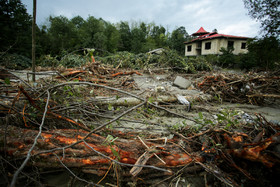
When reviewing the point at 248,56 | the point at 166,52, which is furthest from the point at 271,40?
the point at 166,52

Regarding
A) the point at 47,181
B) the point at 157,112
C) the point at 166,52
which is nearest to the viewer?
the point at 47,181

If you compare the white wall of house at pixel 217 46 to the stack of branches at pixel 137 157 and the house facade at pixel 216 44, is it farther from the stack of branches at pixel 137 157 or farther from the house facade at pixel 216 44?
the stack of branches at pixel 137 157

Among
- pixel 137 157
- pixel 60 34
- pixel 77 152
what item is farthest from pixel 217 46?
pixel 77 152

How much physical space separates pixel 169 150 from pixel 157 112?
5.68ft

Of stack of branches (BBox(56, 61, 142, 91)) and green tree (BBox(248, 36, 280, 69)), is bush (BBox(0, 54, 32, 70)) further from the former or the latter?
green tree (BBox(248, 36, 280, 69))

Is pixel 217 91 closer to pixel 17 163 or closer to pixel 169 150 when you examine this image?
pixel 169 150

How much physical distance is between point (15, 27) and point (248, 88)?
46.3 ft

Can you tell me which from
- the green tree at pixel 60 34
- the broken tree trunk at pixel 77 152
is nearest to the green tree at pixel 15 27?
the green tree at pixel 60 34

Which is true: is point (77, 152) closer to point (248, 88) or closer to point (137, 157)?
point (137, 157)

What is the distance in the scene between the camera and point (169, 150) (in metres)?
1.35

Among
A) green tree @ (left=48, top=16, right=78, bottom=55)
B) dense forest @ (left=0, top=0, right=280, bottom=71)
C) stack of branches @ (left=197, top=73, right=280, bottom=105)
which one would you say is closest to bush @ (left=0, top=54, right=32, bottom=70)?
dense forest @ (left=0, top=0, right=280, bottom=71)

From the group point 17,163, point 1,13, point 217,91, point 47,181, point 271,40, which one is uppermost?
point 1,13

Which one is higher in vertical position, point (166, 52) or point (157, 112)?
point (166, 52)

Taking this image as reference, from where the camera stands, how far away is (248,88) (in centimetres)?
385
